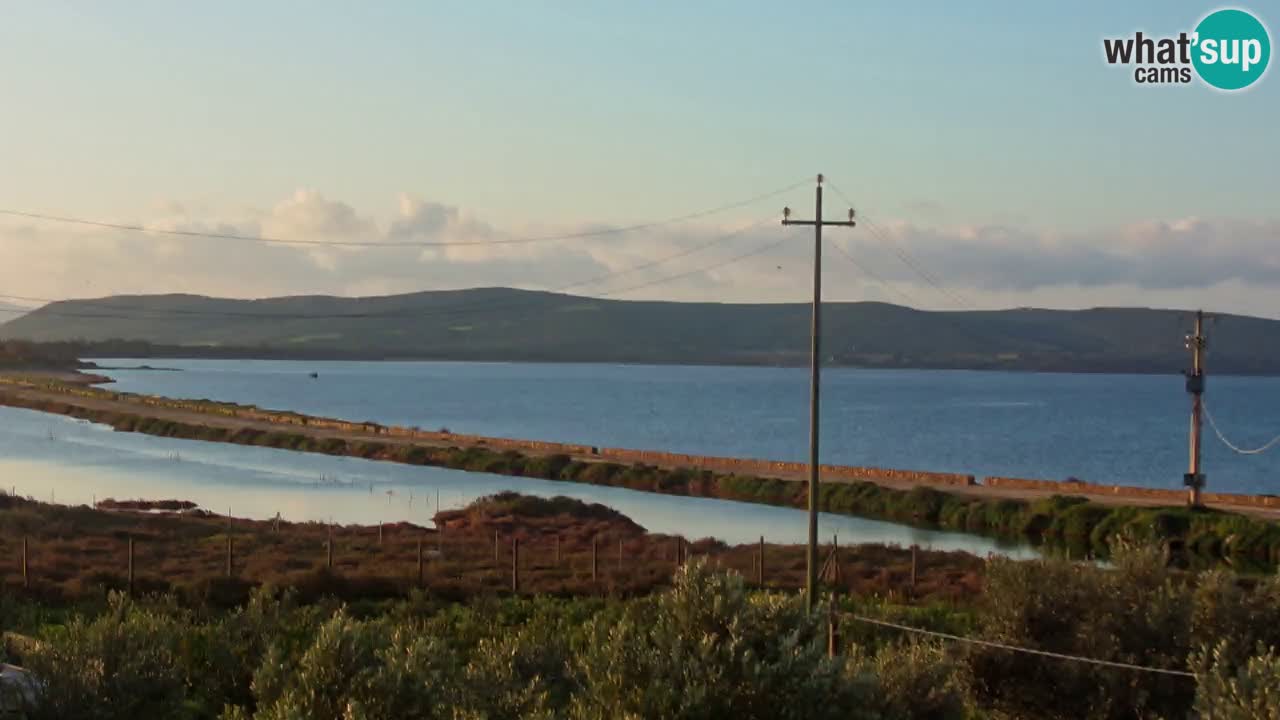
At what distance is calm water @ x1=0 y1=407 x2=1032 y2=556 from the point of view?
66.6 meters

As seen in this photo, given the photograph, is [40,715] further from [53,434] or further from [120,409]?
[120,409]

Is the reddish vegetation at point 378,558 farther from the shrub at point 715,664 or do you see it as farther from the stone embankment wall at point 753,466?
the stone embankment wall at point 753,466

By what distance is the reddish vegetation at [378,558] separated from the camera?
120 feet

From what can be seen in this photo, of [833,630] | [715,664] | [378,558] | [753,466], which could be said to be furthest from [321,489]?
[715,664]

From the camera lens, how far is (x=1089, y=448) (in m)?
141

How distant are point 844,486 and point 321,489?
30713mm

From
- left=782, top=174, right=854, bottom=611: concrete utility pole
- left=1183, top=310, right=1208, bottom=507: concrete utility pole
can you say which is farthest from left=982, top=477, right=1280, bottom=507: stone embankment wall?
left=782, top=174, right=854, bottom=611: concrete utility pole

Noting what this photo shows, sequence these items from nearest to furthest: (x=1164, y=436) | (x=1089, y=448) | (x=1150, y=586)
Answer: (x=1150, y=586)
(x=1089, y=448)
(x=1164, y=436)

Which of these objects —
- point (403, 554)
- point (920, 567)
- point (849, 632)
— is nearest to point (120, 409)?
point (403, 554)

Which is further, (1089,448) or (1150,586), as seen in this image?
(1089,448)

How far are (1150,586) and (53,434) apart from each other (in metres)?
115

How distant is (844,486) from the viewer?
7881cm

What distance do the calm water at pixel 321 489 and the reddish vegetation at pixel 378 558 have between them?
6.75 metres

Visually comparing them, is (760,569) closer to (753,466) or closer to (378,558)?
(378,558)
